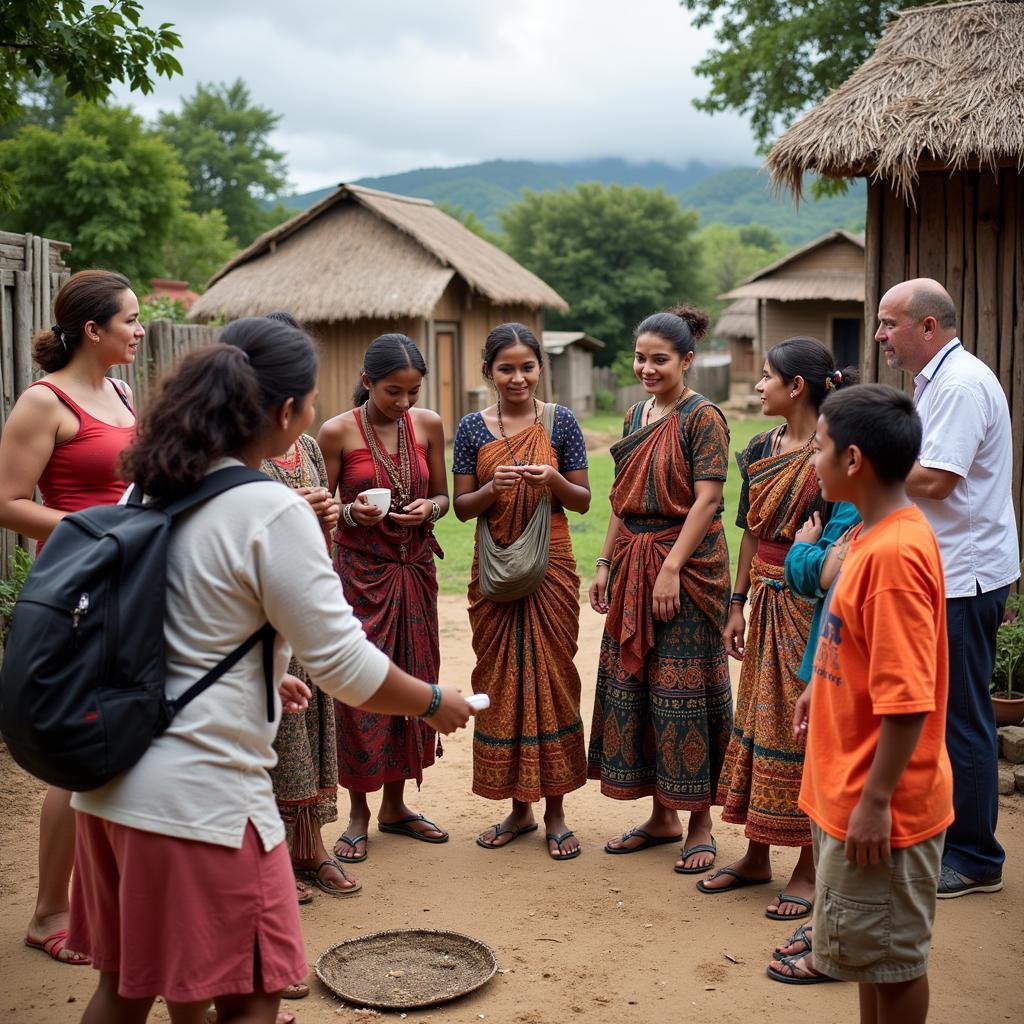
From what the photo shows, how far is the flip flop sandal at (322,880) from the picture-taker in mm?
4043

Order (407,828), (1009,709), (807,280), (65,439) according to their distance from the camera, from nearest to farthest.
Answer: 1. (65,439)
2. (407,828)
3. (1009,709)
4. (807,280)

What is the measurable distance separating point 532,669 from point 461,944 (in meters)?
1.14

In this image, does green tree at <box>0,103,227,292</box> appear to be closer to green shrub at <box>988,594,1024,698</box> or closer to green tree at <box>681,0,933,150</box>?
green tree at <box>681,0,933,150</box>

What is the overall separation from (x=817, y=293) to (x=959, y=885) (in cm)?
2324

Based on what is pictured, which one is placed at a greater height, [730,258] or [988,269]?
[730,258]

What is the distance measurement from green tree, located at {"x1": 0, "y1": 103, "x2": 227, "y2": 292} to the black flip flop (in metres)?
26.0

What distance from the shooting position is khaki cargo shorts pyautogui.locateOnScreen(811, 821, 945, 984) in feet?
7.98

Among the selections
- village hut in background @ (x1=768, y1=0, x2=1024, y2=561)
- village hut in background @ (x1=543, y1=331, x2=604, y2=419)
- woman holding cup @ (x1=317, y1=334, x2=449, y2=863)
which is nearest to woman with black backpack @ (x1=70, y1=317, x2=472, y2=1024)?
woman holding cup @ (x1=317, y1=334, x2=449, y2=863)

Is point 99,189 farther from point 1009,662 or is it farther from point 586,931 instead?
point 586,931

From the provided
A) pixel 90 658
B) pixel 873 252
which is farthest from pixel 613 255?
pixel 90 658

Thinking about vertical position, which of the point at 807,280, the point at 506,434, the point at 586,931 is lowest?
the point at 586,931

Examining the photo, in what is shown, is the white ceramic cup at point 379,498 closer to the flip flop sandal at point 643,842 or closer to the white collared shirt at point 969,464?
the flip flop sandal at point 643,842

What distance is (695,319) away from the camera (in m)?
4.38

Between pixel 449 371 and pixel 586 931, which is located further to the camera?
pixel 449 371
